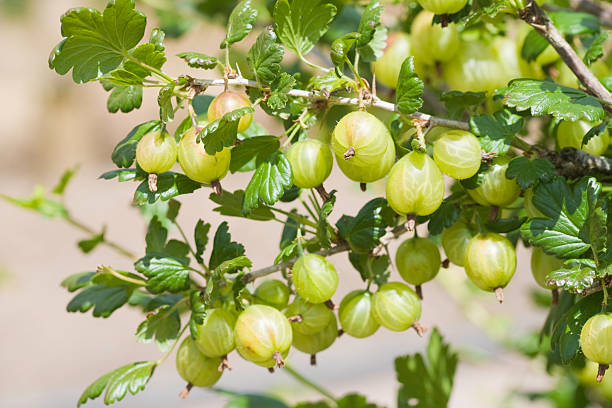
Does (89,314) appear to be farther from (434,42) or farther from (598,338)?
(598,338)

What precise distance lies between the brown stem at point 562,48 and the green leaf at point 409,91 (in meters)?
0.12

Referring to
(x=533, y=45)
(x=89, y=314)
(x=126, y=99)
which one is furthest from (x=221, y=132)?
(x=89, y=314)

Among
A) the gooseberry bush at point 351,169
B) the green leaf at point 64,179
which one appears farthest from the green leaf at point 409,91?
the green leaf at point 64,179

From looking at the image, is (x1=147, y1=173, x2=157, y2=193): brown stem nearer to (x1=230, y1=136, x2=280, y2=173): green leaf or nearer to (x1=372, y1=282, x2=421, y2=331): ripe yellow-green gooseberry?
(x1=230, y1=136, x2=280, y2=173): green leaf

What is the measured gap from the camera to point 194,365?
0.58 meters

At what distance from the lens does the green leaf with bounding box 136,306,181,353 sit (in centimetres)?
61

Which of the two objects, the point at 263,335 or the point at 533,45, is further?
the point at 533,45

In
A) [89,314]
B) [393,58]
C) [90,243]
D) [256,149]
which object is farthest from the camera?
[89,314]

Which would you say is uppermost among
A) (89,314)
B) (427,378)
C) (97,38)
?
(89,314)

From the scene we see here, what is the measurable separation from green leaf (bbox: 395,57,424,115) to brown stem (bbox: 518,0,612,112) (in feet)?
0.39

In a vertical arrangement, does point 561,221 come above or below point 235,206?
below

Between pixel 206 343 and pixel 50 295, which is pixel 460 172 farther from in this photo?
pixel 50 295

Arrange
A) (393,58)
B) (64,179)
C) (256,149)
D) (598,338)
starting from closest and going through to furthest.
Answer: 1. (598,338)
2. (256,149)
3. (393,58)
4. (64,179)

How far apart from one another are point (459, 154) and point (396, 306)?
0.50 feet
